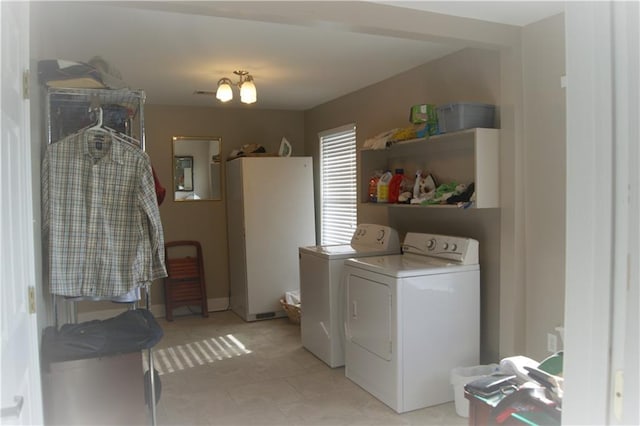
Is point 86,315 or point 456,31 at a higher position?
point 456,31

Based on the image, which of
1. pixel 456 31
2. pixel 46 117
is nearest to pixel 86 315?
pixel 46 117

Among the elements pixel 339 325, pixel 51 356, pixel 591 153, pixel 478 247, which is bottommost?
pixel 339 325

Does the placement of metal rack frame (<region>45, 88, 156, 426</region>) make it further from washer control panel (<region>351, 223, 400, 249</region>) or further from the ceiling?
washer control panel (<region>351, 223, 400, 249</region>)

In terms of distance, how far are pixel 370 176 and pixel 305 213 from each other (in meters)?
1.37

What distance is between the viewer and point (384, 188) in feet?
12.6

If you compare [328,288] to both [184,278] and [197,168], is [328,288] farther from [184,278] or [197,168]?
[197,168]

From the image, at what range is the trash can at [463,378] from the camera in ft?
9.45

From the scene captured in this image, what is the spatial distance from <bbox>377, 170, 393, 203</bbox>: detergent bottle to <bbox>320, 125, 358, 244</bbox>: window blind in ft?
3.62

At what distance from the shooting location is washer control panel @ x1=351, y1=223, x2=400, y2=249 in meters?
3.91

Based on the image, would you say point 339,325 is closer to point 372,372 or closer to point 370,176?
point 372,372

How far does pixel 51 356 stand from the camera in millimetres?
2164

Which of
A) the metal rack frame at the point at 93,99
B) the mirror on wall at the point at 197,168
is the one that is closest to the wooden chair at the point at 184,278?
the mirror on wall at the point at 197,168

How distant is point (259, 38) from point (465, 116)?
140 cm

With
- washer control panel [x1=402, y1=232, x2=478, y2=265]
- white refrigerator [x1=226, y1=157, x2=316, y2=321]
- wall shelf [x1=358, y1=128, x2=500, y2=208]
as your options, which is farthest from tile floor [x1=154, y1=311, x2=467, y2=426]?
wall shelf [x1=358, y1=128, x2=500, y2=208]
